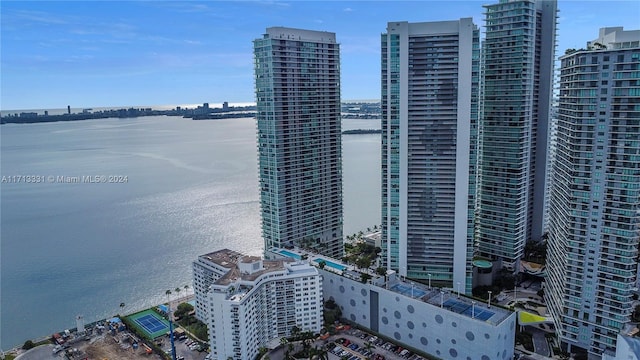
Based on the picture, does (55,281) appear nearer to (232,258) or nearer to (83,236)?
(83,236)

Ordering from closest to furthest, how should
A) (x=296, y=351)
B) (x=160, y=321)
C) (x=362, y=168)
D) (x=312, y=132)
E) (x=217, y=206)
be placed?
(x=296, y=351)
(x=160, y=321)
(x=312, y=132)
(x=217, y=206)
(x=362, y=168)

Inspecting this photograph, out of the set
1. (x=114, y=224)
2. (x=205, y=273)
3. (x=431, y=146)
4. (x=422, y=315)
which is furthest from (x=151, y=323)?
(x=114, y=224)

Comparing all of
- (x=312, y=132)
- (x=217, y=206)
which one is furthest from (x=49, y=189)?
(x=312, y=132)

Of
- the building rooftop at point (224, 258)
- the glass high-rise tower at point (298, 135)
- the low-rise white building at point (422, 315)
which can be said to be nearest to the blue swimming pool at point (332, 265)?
the low-rise white building at point (422, 315)

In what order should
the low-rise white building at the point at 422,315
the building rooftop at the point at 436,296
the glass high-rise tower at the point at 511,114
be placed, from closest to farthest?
the low-rise white building at the point at 422,315
the building rooftop at the point at 436,296
the glass high-rise tower at the point at 511,114

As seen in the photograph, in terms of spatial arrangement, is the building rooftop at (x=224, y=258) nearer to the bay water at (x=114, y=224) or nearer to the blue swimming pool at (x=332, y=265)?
the blue swimming pool at (x=332, y=265)

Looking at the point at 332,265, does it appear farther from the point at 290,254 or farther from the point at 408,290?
the point at 408,290

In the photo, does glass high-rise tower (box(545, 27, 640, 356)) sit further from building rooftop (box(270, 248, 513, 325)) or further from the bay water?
the bay water
